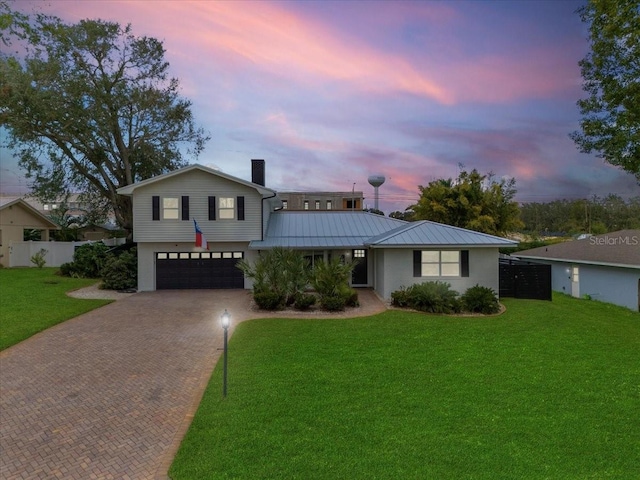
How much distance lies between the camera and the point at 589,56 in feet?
53.3

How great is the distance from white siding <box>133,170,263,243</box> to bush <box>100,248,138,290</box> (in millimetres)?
1942

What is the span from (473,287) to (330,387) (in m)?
10.00

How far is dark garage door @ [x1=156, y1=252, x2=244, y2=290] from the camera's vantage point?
18.9m

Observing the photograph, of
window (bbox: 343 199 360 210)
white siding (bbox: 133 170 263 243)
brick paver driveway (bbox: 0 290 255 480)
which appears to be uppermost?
window (bbox: 343 199 360 210)

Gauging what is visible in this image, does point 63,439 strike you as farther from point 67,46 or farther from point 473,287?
point 67,46

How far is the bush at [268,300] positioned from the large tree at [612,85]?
1621cm

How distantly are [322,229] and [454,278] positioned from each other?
7989 mm

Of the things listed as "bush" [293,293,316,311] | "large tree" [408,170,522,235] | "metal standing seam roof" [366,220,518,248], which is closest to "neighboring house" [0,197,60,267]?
"bush" [293,293,316,311]

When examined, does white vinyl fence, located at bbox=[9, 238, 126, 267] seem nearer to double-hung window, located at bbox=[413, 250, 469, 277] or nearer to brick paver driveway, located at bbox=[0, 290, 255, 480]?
brick paver driveway, located at bbox=[0, 290, 255, 480]

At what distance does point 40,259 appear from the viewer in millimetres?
25078

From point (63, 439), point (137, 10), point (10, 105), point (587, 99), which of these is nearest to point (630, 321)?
point (587, 99)

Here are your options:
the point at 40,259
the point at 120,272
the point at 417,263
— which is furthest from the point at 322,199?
the point at 417,263

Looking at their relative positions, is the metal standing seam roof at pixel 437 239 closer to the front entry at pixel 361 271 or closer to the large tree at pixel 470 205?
the front entry at pixel 361 271

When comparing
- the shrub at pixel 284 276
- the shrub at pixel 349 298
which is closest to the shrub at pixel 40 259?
the shrub at pixel 284 276
